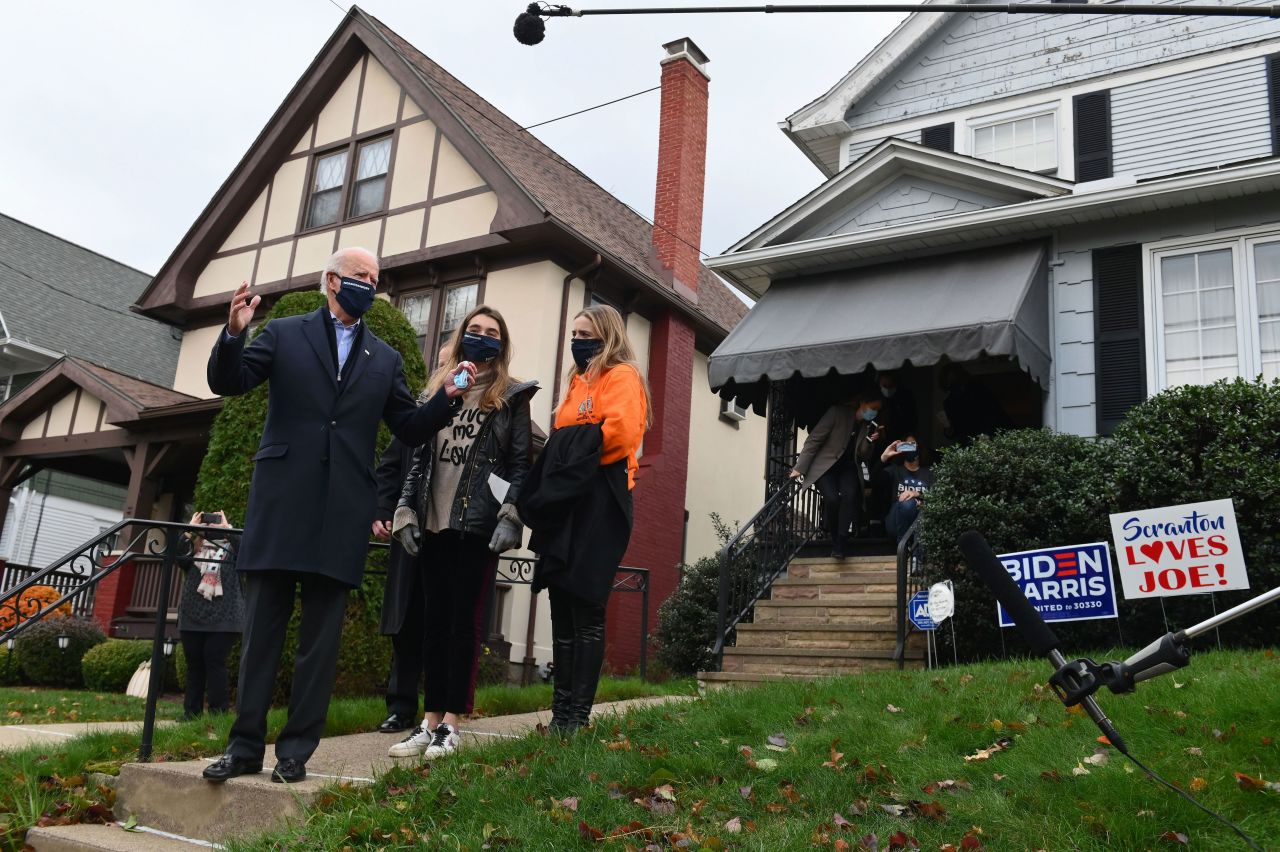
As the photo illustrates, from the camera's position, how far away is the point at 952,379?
11.6m

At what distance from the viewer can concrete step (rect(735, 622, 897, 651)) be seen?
31.0 ft

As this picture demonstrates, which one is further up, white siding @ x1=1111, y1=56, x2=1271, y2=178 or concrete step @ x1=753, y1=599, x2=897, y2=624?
white siding @ x1=1111, y1=56, x2=1271, y2=178

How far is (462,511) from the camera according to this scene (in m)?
5.27

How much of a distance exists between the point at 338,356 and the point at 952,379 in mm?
8095

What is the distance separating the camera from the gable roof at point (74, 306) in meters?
24.8

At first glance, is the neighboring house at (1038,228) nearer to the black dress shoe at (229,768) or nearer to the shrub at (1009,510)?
the shrub at (1009,510)

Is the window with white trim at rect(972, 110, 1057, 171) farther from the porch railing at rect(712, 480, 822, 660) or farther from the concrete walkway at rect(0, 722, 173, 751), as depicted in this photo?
the concrete walkway at rect(0, 722, 173, 751)

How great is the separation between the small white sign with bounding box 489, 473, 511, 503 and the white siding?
30.8 feet

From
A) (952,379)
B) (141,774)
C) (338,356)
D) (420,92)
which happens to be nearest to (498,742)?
(141,774)

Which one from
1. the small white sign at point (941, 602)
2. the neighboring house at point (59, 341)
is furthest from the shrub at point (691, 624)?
the neighboring house at point (59, 341)

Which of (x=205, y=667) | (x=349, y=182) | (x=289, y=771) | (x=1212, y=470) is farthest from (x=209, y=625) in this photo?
(x=349, y=182)

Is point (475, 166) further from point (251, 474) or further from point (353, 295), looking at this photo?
point (353, 295)

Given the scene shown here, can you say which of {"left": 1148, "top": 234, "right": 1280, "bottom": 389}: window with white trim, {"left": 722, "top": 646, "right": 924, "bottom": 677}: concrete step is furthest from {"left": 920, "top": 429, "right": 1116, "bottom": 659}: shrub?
{"left": 1148, "top": 234, "right": 1280, "bottom": 389}: window with white trim

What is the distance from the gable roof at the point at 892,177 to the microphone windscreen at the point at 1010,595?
9675mm
